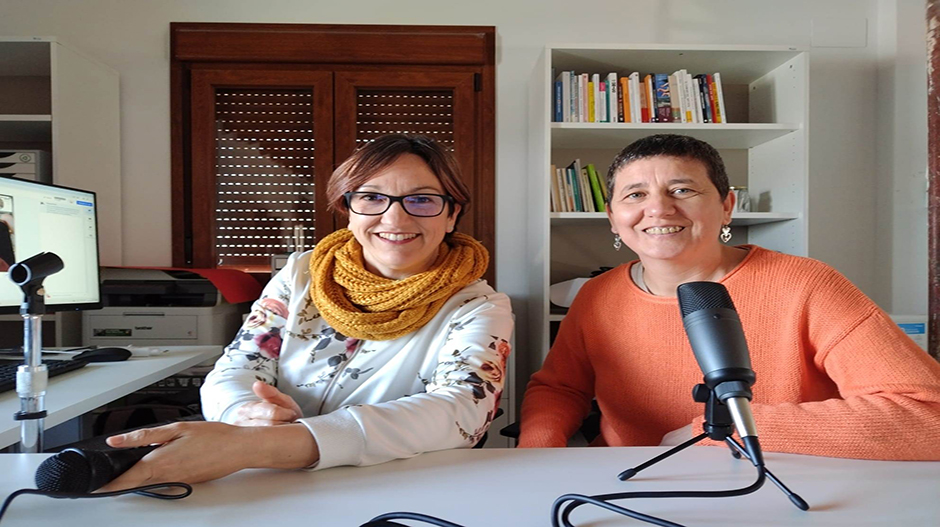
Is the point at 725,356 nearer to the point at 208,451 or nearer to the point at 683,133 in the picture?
the point at 208,451

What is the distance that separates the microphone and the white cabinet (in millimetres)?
2439

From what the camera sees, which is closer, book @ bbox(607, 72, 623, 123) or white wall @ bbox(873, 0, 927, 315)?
book @ bbox(607, 72, 623, 123)

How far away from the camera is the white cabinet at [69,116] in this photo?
84.7 inches

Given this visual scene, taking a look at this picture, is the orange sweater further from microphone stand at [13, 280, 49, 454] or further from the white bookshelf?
the white bookshelf

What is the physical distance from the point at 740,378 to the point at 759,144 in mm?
2337

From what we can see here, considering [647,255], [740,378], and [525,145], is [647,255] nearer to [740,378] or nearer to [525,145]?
[740,378]

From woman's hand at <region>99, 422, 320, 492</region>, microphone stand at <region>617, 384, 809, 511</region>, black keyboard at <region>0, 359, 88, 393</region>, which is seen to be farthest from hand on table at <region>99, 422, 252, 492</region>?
black keyboard at <region>0, 359, 88, 393</region>

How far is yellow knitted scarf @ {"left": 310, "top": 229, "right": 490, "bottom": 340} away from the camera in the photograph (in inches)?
43.1

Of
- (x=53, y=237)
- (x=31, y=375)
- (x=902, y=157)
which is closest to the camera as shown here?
(x=31, y=375)

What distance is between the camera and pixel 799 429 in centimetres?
79

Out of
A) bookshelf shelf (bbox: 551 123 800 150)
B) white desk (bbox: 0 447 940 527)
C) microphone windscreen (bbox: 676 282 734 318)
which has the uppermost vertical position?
bookshelf shelf (bbox: 551 123 800 150)

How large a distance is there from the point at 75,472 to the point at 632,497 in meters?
0.57

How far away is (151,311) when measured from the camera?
204 centimetres

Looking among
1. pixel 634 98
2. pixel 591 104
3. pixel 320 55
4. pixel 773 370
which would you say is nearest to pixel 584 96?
pixel 591 104
